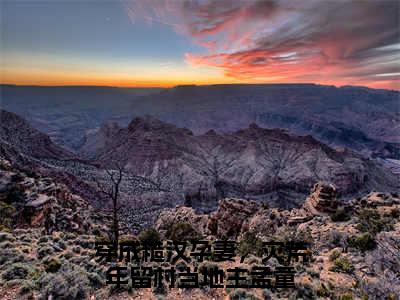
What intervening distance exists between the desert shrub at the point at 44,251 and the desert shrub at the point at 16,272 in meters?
2.24

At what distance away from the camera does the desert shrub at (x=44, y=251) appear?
10.9m

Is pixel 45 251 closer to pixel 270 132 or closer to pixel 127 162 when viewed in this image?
pixel 127 162

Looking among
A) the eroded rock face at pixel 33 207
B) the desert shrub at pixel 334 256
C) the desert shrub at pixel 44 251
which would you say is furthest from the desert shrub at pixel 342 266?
the eroded rock face at pixel 33 207

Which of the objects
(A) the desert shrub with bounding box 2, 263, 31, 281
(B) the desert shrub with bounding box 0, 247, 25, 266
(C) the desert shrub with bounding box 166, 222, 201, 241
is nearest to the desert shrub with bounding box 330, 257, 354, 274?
(A) the desert shrub with bounding box 2, 263, 31, 281

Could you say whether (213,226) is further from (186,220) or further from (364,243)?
(364,243)

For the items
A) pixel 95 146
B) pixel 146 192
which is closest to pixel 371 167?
pixel 146 192

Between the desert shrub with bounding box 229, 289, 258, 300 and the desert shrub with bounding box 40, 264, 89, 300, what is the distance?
447 centimetres

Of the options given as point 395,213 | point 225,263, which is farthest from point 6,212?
point 395,213

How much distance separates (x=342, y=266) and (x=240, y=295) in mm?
6027

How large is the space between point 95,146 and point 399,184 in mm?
144765

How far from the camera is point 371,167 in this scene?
99.9m

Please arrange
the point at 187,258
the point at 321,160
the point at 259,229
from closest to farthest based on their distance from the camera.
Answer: the point at 187,258, the point at 259,229, the point at 321,160

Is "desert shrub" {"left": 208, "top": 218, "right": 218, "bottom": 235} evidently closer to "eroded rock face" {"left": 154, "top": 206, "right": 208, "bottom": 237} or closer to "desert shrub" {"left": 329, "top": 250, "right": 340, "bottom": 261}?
"eroded rock face" {"left": 154, "top": 206, "right": 208, "bottom": 237}

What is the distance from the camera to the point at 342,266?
35.7 feet
